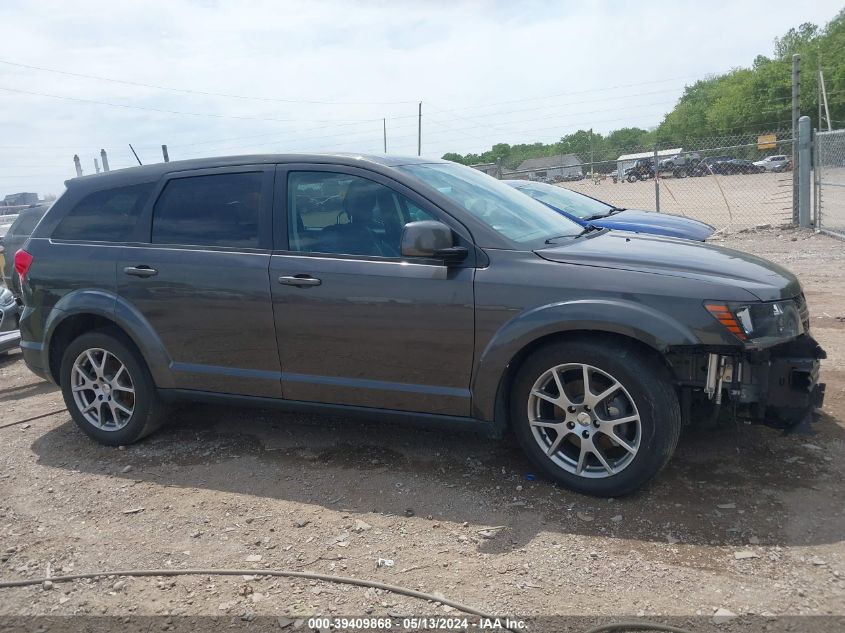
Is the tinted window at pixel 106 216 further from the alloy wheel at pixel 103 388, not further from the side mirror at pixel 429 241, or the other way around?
the side mirror at pixel 429 241

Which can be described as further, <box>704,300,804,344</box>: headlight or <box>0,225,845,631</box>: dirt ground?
<box>704,300,804,344</box>: headlight

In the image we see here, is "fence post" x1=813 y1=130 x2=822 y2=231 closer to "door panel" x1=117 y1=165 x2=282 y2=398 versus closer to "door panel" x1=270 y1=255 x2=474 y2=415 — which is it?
"door panel" x1=270 y1=255 x2=474 y2=415

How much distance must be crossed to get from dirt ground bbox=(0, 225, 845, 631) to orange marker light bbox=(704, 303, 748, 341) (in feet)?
2.83

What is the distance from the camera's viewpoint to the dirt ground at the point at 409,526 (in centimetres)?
296

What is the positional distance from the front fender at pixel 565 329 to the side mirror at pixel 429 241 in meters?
0.48

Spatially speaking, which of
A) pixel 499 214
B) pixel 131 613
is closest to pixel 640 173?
pixel 499 214

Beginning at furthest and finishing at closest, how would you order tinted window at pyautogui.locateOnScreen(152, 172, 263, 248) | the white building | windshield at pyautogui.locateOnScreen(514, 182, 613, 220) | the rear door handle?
the white building < windshield at pyautogui.locateOnScreen(514, 182, 613, 220) < the rear door handle < tinted window at pyautogui.locateOnScreen(152, 172, 263, 248)

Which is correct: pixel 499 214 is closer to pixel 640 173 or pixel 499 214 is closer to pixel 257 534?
pixel 257 534

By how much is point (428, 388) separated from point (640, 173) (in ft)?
69.9

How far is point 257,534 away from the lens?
143 inches

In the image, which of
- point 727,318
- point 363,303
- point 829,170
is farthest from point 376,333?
point 829,170

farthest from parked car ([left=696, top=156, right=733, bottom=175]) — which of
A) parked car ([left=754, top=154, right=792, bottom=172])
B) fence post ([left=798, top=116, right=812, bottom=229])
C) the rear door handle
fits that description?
the rear door handle

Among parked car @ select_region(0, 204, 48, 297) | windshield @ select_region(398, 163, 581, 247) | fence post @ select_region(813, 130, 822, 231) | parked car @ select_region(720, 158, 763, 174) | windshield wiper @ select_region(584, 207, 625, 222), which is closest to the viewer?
windshield @ select_region(398, 163, 581, 247)

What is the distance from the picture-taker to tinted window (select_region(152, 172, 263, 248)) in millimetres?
4414
